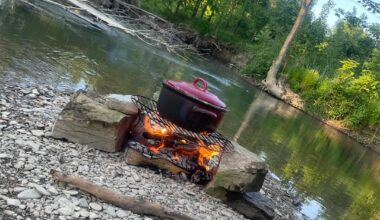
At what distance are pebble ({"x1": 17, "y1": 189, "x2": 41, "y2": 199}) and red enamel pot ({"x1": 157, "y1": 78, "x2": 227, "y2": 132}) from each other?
6.29ft

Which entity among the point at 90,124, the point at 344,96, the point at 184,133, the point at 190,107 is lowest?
the point at 90,124

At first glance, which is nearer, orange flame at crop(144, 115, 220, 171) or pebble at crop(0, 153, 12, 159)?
pebble at crop(0, 153, 12, 159)

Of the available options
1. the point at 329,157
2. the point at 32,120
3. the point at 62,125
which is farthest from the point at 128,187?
the point at 329,157

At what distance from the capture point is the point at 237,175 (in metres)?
4.89

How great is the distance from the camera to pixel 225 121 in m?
11.2

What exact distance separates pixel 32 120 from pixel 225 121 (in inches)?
266

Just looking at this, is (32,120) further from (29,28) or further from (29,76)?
(29,28)

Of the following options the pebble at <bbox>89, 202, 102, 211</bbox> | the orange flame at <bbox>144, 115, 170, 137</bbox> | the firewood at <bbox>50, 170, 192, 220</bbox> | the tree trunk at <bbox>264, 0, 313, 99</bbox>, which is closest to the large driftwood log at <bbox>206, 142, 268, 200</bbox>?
the orange flame at <bbox>144, 115, 170, 137</bbox>

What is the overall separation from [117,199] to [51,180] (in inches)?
24.6

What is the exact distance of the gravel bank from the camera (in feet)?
11.4

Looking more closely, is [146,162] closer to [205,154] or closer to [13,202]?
[205,154]

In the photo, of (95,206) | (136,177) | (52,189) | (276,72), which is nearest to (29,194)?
(52,189)

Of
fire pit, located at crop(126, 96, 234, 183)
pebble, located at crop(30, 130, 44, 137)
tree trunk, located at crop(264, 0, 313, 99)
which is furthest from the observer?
tree trunk, located at crop(264, 0, 313, 99)

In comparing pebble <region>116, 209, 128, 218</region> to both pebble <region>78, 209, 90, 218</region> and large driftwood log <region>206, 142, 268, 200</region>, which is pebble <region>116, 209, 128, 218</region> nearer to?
pebble <region>78, 209, 90, 218</region>
